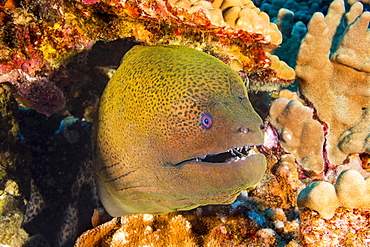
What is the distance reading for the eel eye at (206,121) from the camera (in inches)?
74.4

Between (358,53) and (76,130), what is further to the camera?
(76,130)

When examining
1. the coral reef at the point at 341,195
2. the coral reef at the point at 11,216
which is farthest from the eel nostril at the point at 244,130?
the coral reef at the point at 11,216

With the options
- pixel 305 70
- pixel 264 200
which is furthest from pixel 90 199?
pixel 305 70

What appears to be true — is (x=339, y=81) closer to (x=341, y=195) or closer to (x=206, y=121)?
(x=341, y=195)

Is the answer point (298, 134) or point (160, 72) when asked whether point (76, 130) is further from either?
point (298, 134)

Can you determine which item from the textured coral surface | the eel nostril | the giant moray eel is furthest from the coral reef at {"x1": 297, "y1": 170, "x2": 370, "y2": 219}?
the eel nostril

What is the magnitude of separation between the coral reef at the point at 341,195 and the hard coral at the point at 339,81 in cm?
202

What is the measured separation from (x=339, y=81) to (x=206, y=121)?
297cm

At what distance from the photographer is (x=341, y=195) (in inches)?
75.3

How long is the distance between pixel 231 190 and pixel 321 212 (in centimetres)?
68

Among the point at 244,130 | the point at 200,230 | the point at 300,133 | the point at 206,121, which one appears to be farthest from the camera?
the point at 300,133

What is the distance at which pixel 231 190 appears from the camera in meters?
2.00

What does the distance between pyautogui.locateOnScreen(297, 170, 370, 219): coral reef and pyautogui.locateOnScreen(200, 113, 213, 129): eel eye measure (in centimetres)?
95

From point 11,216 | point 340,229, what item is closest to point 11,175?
point 11,216
